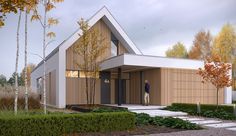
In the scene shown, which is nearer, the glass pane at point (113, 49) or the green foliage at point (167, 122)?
the green foliage at point (167, 122)

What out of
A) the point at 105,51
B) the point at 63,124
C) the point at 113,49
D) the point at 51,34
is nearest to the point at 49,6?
the point at 51,34

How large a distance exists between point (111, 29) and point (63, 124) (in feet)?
52.6

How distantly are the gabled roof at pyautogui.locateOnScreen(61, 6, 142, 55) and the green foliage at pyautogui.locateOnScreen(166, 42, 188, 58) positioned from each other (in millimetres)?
28421

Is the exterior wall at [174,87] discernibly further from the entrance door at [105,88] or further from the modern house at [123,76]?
the entrance door at [105,88]

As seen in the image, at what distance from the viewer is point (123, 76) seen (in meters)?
25.4

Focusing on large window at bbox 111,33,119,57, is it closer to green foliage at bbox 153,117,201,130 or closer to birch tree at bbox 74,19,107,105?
birch tree at bbox 74,19,107,105

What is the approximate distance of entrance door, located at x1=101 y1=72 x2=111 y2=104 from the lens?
2441 centimetres

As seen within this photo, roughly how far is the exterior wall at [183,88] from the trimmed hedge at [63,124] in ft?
36.6

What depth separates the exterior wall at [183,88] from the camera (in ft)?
70.3

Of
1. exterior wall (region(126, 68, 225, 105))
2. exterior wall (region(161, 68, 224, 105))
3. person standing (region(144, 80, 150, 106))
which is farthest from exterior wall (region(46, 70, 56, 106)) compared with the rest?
exterior wall (region(161, 68, 224, 105))

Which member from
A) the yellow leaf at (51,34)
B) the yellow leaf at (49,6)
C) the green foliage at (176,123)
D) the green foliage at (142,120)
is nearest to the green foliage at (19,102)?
the yellow leaf at (51,34)

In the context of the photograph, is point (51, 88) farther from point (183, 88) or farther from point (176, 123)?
point (176, 123)

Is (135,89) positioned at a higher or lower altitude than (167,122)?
higher

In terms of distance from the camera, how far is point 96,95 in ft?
78.4
